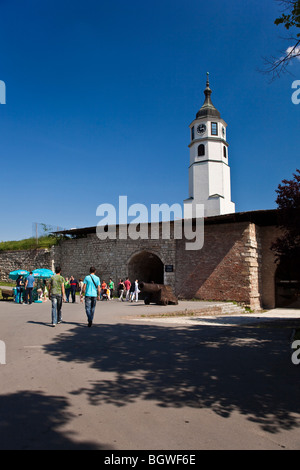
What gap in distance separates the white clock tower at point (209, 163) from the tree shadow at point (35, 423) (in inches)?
1310

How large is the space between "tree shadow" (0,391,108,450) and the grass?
920 inches

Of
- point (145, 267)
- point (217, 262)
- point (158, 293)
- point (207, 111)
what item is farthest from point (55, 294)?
point (207, 111)

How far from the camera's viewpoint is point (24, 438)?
2.79 m

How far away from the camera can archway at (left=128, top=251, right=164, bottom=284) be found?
22625 millimetres

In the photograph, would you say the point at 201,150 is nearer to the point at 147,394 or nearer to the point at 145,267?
the point at 145,267

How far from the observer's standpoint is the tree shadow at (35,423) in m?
2.70

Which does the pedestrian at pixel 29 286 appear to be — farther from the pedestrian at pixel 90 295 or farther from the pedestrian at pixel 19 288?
the pedestrian at pixel 90 295

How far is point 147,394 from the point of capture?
3.91m

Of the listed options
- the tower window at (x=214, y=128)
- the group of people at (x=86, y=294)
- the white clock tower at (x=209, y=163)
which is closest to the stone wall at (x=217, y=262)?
the group of people at (x=86, y=294)

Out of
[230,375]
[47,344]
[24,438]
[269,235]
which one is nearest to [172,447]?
[24,438]

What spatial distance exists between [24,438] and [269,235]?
18318 millimetres

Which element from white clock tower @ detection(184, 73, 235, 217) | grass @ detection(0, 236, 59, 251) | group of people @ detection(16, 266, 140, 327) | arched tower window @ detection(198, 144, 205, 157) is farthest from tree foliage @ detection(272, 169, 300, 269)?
arched tower window @ detection(198, 144, 205, 157)

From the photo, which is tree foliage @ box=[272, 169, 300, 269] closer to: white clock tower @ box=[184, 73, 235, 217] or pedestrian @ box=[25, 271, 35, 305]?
pedestrian @ box=[25, 271, 35, 305]

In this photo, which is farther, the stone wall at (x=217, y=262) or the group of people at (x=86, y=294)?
the stone wall at (x=217, y=262)
